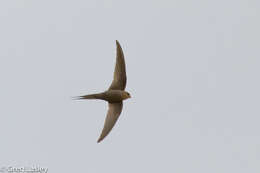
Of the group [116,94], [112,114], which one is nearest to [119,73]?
[116,94]

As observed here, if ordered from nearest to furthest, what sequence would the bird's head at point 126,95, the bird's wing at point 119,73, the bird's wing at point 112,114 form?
the bird's wing at point 112,114, the bird's wing at point 119,73, the bird's head at point 126,95

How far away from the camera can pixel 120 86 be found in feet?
41.9

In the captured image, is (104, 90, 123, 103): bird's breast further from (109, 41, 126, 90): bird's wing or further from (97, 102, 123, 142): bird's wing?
(109, 41, 126, 90): bird's wing

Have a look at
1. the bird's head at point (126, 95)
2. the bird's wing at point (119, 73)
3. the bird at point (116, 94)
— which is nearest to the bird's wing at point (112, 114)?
the bird at point (116, 94)

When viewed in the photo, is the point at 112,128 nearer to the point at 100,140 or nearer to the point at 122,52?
the point at 100,140

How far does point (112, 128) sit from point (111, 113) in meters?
0.59

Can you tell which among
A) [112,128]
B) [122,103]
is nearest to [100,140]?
[112,128]

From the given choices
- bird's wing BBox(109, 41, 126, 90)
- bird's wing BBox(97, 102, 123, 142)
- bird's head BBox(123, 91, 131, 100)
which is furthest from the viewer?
bird's head BBox(123, 91, 131, 100)

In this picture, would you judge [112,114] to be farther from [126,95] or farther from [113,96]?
[126,95]

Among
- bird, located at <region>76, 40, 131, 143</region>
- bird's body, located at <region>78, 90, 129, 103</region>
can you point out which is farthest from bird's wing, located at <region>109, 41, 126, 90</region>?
bird's body, located at <region>78, 90, 129, 103</region>

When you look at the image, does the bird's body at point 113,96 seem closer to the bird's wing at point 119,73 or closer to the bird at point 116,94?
the bird at point 116,94

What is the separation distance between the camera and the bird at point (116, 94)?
12.3m

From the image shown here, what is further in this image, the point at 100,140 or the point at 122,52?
the point at 122,52

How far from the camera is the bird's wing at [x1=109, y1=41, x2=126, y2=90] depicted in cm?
1231
